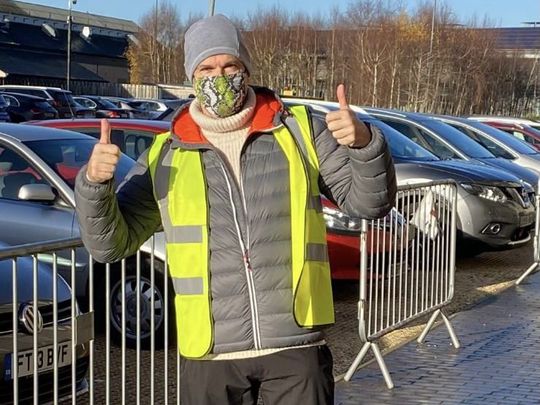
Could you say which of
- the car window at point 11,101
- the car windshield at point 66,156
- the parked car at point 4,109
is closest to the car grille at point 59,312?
the car windshield at point 66,156

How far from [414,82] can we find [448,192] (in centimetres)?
4493

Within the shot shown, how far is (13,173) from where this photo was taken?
7.57 m

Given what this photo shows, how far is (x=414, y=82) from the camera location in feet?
170

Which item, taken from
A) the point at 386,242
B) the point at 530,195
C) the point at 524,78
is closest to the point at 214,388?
the point at 386,242

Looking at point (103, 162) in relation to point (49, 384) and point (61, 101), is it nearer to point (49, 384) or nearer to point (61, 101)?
point (49, 384)

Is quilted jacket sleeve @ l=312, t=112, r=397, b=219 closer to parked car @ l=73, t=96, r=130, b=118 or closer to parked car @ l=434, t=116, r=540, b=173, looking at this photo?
parked car @ l=434, t=116, r=540, b=173

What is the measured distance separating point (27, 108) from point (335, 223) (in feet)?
82.3

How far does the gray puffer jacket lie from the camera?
9.98 ft

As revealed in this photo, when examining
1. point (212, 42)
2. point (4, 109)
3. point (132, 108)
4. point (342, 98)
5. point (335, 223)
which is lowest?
point (132, 108)

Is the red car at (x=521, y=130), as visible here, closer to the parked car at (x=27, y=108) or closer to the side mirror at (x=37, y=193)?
the parked car at (x=27, y=108)

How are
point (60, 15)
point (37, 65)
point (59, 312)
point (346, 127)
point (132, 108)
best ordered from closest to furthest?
1. point (346, 127)
2. point (59, 312)
3. point (132, 108)
4. point (37, 65)
5. point (60, 15)

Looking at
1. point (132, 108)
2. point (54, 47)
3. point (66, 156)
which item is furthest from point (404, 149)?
point (54, 47)

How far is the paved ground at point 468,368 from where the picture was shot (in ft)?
20.2

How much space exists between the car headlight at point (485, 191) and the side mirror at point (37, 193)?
5.53 m
